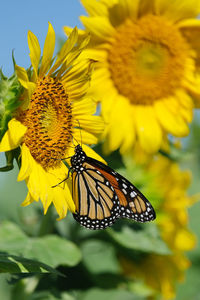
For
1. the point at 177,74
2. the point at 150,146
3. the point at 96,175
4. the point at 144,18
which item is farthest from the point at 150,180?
the point at 144,18

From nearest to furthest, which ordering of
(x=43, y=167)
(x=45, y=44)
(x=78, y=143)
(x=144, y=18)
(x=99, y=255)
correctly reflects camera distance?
(x=45, y=44) < (x=43, y=167) < (x=78, y=143) < (x=144, y=18) < (x=99, y=255)

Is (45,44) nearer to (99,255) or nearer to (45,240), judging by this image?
(45,240)

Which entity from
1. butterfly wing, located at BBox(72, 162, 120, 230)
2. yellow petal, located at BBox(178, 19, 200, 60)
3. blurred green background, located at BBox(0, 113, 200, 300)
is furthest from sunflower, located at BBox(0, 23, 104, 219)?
yellow petal, located at BBox(178, 19, 200, 60)

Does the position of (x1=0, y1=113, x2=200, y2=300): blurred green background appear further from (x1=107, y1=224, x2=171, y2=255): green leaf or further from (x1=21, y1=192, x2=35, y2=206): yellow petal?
(x1=21, y1=192, x2=35, y2=206): yellow petal

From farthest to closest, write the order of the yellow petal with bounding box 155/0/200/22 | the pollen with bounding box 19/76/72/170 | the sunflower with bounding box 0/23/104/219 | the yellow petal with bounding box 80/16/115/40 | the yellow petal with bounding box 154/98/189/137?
the yellow petal with bounding box 154/98/189/137 → the yellow petal with bounding box 155/0/200/22 → the yellow petal with bounding box 80/16/115/40 → the pollen with bounding box 19/76/72/170 → the sunflower with bounding box 0/23/104/219

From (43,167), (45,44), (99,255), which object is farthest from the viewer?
(99,255)

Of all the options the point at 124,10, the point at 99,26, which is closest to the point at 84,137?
the point at 99,26

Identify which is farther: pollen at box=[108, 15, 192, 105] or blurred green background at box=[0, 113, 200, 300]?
pollen at box=[108, 15, 192, 105]
